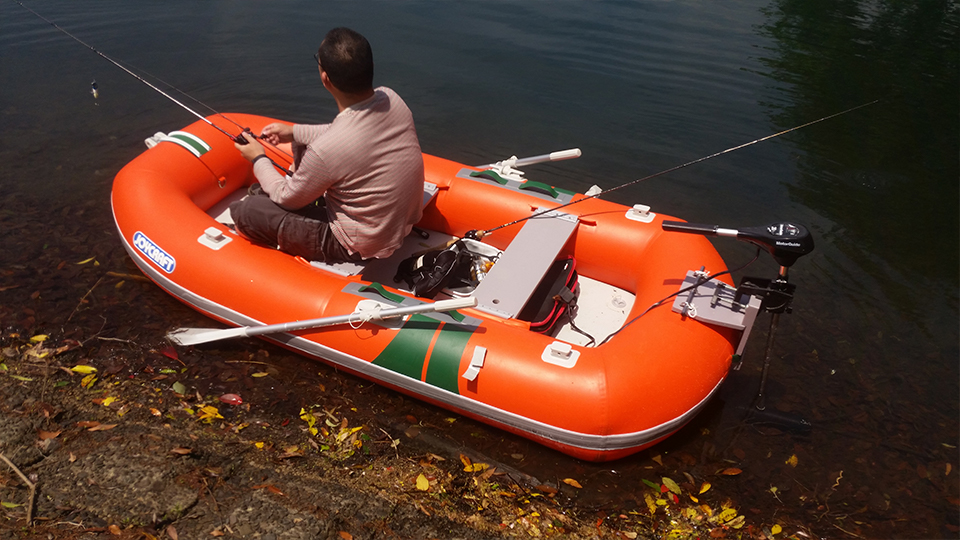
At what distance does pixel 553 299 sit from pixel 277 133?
6.70ft

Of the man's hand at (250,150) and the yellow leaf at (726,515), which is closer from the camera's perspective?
the yellow leaf at (726,515)

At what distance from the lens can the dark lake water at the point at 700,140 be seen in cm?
400

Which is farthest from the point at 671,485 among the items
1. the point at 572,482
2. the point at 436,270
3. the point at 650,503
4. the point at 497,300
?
the point at 436,270

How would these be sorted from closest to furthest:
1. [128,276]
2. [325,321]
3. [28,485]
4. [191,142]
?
[28,485], [325,321], [191,142], [128,276]

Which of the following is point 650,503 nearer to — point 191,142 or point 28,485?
point 28,485

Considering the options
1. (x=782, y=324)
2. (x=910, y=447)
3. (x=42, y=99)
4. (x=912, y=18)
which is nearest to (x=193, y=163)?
(x=42, y=99)

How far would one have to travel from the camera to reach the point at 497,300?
151 inches

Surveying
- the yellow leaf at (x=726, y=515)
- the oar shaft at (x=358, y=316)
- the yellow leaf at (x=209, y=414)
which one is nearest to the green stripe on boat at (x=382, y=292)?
the oar shaft at (x=358, y=316)

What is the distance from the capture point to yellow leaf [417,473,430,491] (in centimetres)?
346

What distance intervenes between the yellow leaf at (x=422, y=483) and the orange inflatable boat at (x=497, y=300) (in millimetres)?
439

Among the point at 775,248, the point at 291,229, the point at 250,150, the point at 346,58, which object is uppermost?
the point at 346,58

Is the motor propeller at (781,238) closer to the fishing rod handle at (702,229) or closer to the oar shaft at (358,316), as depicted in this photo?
the fishing rod handle at (702,229)

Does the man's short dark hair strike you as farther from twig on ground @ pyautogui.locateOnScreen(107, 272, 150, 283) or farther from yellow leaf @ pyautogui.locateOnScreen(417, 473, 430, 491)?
twig on ground @ pyautogui.locateOnScreen(107, 272, 150, 283)

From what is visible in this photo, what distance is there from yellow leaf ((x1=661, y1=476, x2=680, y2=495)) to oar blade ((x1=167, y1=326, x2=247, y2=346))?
2.62 m
